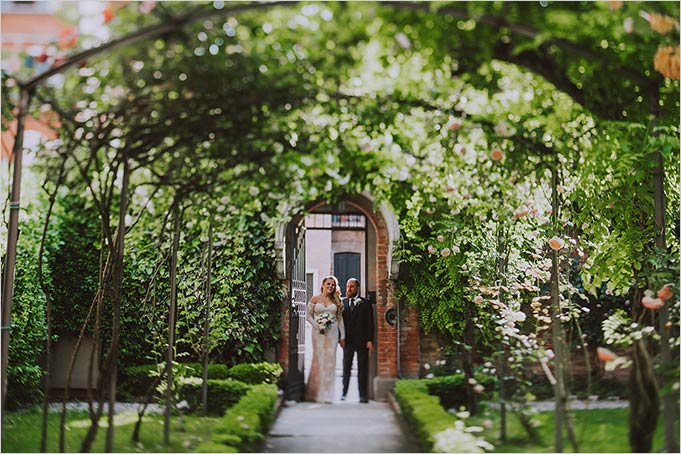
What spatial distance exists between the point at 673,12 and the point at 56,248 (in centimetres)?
445

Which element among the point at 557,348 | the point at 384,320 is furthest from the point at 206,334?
the point at 557,348

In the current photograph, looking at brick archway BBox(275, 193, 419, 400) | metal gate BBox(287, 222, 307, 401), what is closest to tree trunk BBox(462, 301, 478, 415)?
brick archway BBox(275, 193, 419, 400)

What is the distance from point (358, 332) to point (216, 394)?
1.24 metres

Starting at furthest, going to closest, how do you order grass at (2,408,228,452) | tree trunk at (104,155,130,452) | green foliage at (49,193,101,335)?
green foliage at (49,193,101,335), grass at (2,408,228,452), tree trunk at (104,155,130,452)

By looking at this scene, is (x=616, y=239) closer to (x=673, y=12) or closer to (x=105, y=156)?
(x=673, y=12)

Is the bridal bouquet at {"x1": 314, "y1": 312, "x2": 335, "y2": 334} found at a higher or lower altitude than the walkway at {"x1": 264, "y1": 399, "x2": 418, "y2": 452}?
higher

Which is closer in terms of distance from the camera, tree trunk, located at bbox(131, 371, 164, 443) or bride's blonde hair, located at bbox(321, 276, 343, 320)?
tree trunk, located at bbox(131, 371, 164, 443)

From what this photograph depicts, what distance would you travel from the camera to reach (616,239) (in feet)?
14.6

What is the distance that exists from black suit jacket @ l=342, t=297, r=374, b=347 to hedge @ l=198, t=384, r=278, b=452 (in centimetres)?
88

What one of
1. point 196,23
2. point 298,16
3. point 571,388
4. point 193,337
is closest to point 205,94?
point 196,23

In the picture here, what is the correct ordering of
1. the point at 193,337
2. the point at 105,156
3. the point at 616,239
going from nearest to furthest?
the point at 105,156, the point at 616,239, the point at 193,337

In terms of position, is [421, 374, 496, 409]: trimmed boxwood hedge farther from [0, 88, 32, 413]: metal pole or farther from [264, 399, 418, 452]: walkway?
[0, 88, 32, 413]: metal pole

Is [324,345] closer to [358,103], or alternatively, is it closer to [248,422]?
[248,422]

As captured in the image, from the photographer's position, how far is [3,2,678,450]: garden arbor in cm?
348
